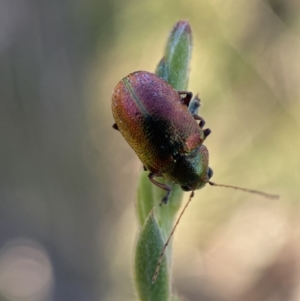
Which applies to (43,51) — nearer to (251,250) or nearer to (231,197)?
(231,197)

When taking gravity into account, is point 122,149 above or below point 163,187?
above

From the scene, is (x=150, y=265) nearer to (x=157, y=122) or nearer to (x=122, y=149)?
(x=157, y=122)

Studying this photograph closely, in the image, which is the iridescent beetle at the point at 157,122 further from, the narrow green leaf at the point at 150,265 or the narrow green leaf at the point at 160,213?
the narrow green leaf at the point at 150,265

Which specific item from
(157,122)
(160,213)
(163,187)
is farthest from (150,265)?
(157,122)

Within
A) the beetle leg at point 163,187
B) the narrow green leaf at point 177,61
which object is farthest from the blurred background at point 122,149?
the beetle leg at point 163,187

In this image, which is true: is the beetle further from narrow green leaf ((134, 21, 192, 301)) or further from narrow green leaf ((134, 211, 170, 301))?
narrow green leaf ((134, 211, 170, 301))
